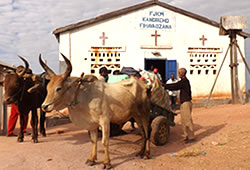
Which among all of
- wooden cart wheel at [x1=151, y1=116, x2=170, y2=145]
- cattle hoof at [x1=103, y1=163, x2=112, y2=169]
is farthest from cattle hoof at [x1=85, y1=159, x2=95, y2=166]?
wooden cart wheel at [x1=151, y1=116, x2=170, y2=145]

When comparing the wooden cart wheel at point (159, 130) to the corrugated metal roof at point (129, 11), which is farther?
the corrugated metal roof at point (129, 11)

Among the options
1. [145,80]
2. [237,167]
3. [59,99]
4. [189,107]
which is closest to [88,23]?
[145,80]

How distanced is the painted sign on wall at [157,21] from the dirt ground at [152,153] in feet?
22.0

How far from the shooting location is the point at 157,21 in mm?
11500

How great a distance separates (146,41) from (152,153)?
24.8 feet

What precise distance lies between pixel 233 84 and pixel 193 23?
3.96 meters

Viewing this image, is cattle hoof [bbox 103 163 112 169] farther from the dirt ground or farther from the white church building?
the white church building

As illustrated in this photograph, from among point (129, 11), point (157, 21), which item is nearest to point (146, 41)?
point (157, 21)

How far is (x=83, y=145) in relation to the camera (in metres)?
5.20

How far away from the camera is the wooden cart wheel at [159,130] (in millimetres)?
5078

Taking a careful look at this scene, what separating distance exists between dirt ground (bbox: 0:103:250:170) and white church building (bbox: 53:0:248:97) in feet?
17.5

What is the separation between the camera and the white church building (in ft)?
35.3

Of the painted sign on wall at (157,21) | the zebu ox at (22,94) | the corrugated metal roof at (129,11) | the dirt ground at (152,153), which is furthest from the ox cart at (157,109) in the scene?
the painted sign on wall at (157,21)

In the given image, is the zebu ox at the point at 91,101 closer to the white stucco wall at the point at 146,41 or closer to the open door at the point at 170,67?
the white stucco wall at the point at 146,41
